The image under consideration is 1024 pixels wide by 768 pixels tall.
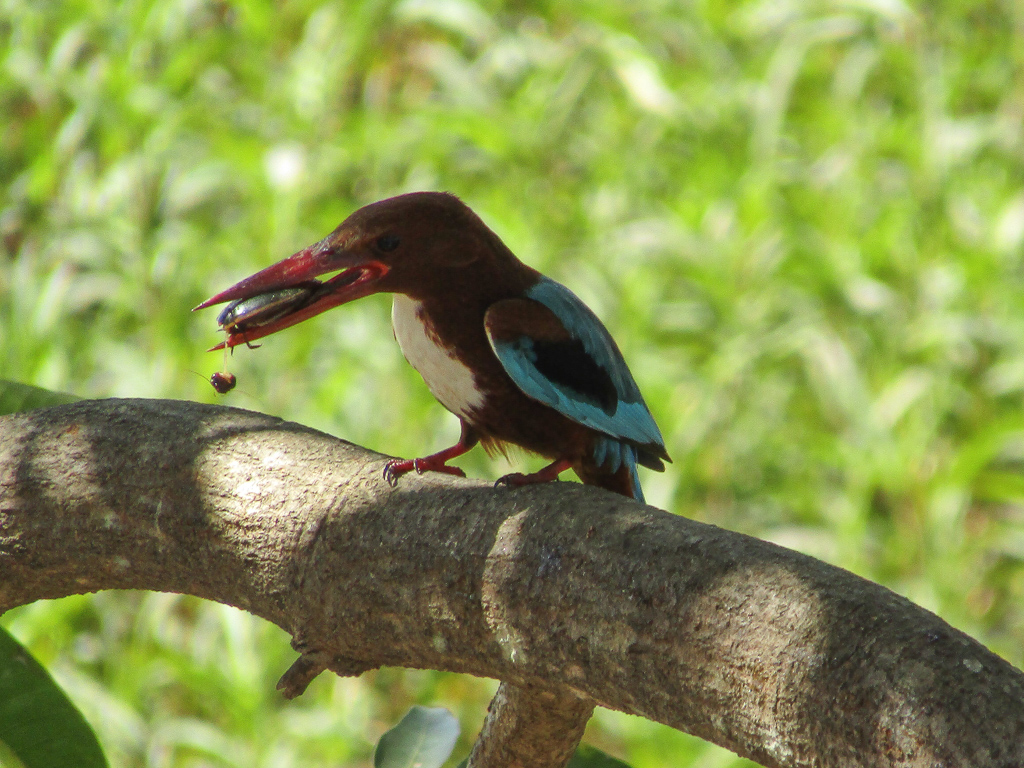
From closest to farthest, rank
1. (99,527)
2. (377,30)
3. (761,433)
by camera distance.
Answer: (99,527) → (761,433) → (377,30)

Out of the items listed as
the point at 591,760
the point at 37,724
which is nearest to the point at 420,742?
the point at 591,760

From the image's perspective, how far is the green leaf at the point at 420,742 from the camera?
1.55m

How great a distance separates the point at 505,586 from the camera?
46.5 inches

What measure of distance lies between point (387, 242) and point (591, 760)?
770mm

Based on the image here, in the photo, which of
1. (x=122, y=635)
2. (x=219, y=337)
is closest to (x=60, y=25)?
(x=219, y=337)

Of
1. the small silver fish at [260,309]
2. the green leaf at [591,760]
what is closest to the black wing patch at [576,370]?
the small silver fish at [260,309]

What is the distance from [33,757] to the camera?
1.40 metres

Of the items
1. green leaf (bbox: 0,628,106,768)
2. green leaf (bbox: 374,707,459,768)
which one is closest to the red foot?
green leaf (bbox: 374,707,459,768)

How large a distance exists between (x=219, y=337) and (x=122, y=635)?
98 centimetres

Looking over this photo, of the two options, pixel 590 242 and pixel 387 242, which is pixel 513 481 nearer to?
pixel 387 242

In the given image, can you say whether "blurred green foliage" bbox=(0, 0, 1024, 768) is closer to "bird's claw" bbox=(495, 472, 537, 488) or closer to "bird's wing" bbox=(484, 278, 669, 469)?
"bird's wing" bbox=(484, 278, 669, 469)

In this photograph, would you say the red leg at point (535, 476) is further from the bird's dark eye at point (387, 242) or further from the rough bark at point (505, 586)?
the bird's dark eye at point (387, 242)

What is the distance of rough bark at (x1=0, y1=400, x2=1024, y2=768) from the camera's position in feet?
2.98

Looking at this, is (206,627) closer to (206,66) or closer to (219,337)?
(219,337)
